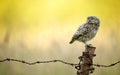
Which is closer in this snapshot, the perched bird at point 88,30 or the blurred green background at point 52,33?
the perched bird at point 88,30

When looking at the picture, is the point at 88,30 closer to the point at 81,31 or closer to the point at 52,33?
the point at 81,31

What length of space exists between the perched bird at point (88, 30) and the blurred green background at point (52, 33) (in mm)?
122

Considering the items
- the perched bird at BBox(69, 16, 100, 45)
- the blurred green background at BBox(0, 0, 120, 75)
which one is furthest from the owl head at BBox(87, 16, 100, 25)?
the blurred green background at BBox(0, 0, 120, 75)

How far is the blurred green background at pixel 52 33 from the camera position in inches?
88.1

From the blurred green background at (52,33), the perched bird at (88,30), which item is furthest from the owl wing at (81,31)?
the blurred green background at (52,33)

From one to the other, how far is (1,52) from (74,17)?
A: 56cm

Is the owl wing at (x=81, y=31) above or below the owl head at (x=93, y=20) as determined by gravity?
below

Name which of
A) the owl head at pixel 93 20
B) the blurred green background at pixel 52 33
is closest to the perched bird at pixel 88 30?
the owl head at pixel 93 20

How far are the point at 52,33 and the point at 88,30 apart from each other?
1.04 feet

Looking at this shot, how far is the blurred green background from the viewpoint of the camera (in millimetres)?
2238

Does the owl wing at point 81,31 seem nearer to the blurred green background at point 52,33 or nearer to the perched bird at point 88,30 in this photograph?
the perched bird at point 88,30

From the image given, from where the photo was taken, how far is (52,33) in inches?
89.7

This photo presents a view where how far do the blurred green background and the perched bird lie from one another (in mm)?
122

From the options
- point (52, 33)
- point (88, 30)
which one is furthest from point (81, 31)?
point (52, 33)
